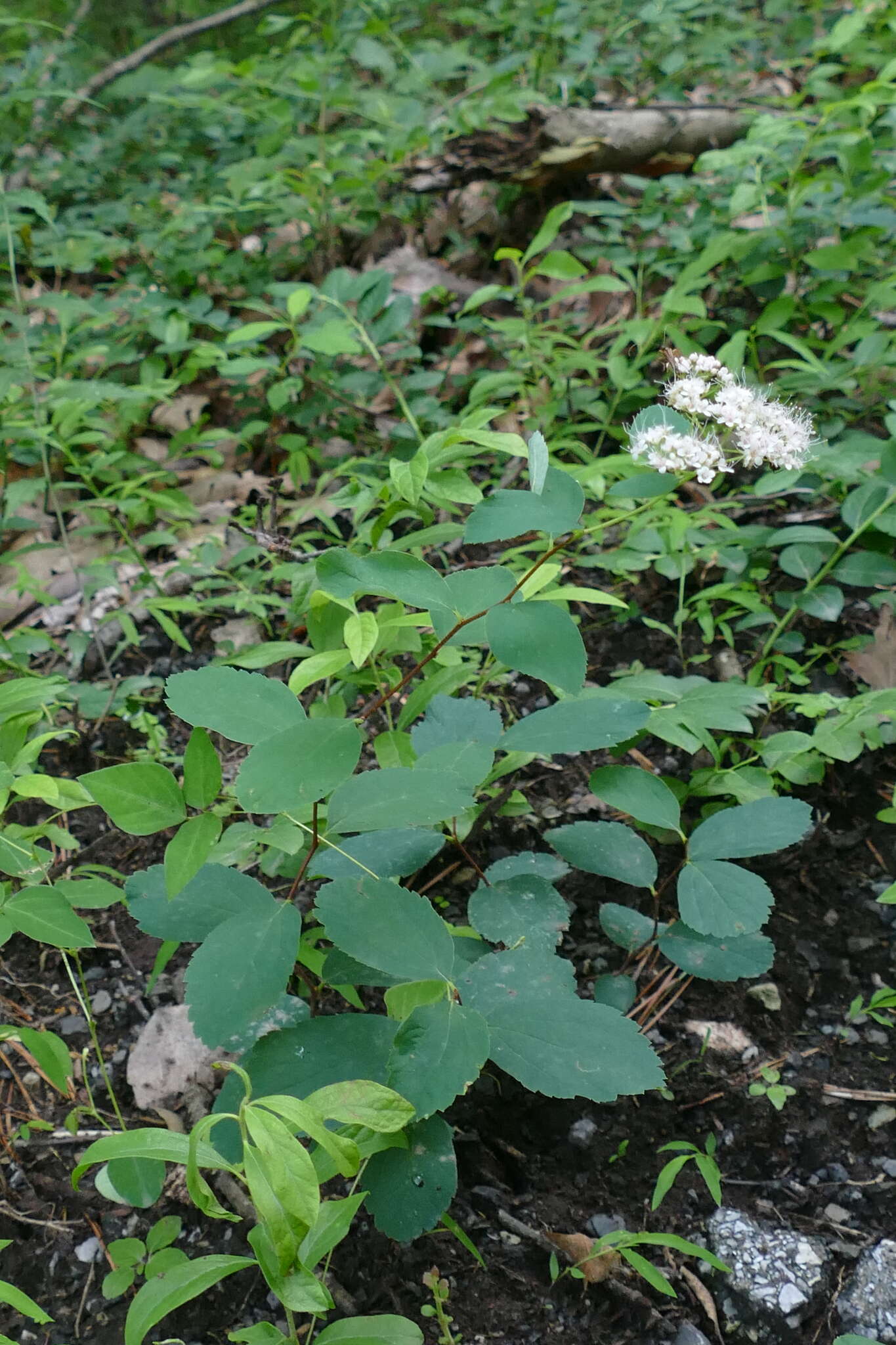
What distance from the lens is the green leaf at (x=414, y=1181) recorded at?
0.83 meters

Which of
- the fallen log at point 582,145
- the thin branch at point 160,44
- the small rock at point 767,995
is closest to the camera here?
the small rock at point 767,995

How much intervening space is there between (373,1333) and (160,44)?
5093mm

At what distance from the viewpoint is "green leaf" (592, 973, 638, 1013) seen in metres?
1.09

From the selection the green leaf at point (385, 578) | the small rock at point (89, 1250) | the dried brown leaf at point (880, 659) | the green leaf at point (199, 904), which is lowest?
the small rock at point (89, 1250)

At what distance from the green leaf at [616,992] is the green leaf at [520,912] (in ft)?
0.32

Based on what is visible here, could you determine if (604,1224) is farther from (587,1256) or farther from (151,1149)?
(151,1149)

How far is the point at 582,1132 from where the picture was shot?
3.66 feet

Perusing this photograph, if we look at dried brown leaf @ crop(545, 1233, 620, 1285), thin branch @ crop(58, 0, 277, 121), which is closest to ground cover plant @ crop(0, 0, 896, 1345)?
dried brown leaf @ crop(545, 1233, 620, 1285)

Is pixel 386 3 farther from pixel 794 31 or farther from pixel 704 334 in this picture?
pixel 704 334

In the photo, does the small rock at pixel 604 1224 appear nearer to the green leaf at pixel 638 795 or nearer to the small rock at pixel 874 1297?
the small rock at pixel 874 1297

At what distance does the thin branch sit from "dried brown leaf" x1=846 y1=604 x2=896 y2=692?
4238mm

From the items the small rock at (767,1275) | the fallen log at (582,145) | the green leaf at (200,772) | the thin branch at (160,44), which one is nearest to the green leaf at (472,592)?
the green leaf at (200,772)

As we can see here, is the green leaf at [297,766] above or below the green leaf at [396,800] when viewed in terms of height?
above

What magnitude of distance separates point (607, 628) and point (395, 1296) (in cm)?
120
